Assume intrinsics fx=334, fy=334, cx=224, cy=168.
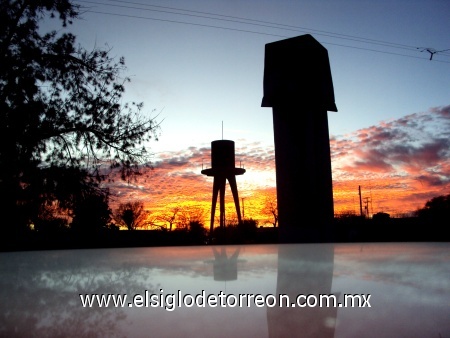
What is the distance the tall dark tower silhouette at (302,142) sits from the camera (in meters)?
13.0

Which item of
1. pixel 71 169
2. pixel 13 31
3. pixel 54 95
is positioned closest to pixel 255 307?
pixel 71 169

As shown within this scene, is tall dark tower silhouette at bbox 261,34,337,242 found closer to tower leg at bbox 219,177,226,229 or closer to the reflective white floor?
tower leg at bbox 219,177,226,229

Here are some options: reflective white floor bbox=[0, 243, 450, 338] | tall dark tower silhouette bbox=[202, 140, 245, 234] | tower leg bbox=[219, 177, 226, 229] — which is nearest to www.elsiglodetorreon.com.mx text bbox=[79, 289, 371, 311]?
reflective white floor bbox=[0, 243, 450, 338]

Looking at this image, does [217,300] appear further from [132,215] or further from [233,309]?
[132,215]

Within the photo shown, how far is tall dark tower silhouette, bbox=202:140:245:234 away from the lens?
21125 mm

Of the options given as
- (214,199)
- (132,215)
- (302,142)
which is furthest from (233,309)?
(132,215)

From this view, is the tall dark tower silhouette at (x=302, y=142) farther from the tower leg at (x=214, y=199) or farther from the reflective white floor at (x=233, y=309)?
the reflective white floor at (x=233, y=309)

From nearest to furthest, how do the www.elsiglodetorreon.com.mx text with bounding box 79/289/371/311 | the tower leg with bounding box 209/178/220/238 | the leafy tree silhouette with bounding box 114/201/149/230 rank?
the www.elsiglodetorreon.com.mx text with bounding box 79/289/371/311
the tower leg with bounding box 209/178/220/238
the leafy tree silhouette with bounding box 114/201/149/230

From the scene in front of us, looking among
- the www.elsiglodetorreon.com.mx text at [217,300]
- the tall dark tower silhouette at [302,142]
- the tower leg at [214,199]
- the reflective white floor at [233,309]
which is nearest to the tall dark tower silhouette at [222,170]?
the tower leg at [214,199]

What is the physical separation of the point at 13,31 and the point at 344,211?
58695 millimetres

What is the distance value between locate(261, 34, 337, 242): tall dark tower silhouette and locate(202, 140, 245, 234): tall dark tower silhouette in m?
7.18

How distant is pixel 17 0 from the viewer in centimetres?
912

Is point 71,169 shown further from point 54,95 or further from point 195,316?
point 195,316

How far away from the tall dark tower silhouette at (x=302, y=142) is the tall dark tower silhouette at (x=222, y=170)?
7184mm
